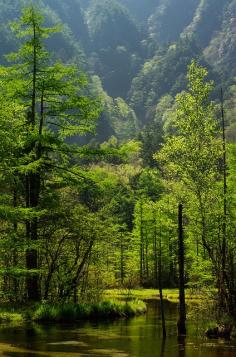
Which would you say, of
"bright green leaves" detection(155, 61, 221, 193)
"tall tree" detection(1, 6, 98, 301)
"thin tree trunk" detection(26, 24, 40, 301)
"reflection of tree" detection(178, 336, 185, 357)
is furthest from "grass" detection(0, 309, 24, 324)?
"bright green leaves" detection(155, 61, 221, 193)

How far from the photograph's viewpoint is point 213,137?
86.8 ft

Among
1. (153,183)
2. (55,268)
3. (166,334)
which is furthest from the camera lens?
(153,183)

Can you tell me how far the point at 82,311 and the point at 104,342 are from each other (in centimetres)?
787

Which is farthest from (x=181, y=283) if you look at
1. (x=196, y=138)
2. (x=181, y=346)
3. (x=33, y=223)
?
(x=33, y=223)

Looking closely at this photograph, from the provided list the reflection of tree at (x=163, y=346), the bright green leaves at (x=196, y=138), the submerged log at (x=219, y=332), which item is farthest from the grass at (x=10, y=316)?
the bright green leaves at (x=196, y=138)

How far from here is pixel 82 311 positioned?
27.4m

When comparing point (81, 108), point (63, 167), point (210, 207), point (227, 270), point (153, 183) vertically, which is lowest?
point (227, 270)

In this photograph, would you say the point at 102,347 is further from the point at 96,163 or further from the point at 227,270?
the point at 96,163

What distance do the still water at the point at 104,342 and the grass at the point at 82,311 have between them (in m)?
1.35

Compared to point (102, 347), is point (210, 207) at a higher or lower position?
higher

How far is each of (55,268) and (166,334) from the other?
348 inches

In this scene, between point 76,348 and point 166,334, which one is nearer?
point 76,348

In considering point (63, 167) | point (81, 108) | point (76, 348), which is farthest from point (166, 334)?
point (81, 108)

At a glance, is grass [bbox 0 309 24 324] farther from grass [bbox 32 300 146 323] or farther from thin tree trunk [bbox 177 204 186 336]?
thin tree trunk [bbox 177 204 186 336]
